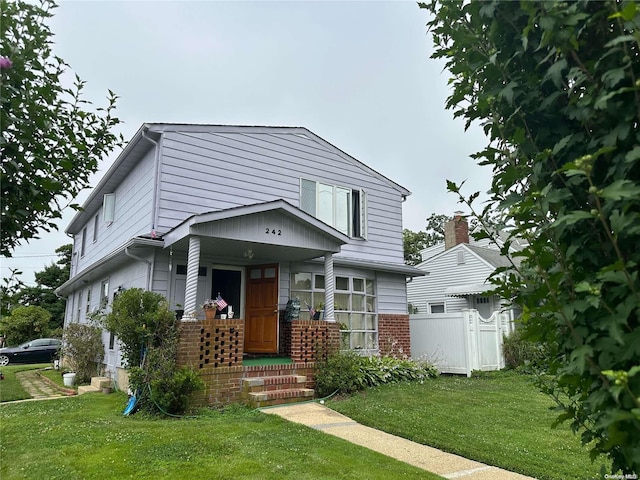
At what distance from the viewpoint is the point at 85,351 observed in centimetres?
1139

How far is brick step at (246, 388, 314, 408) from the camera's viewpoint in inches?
307

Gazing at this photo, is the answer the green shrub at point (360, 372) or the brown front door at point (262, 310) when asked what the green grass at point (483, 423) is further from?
the brown front door at point (262, 310)

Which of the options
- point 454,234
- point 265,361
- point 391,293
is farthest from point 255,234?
point 454,234

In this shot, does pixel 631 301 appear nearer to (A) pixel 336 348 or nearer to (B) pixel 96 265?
(A) pixel 336 348

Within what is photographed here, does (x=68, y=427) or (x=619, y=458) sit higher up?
(x=619, y=458)

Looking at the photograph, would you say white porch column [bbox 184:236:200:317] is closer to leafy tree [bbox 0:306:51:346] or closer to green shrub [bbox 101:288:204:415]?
green shrub [bbox 101:288:204:415]

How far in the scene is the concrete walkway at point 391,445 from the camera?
450 cm

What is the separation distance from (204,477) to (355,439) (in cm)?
229

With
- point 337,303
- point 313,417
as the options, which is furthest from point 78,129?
point 337,303

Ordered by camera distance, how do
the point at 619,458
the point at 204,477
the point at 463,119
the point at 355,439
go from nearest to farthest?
the point at 619,458 → the point at 463,119 → the point at 204,477 → the point at 355,439

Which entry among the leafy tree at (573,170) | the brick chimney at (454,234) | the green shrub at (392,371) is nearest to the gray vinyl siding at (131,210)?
the green shrub at (392,371)

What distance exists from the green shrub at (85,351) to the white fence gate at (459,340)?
914cm

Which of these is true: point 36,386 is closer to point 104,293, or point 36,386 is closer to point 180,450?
point 104,293

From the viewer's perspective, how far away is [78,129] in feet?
9.20
